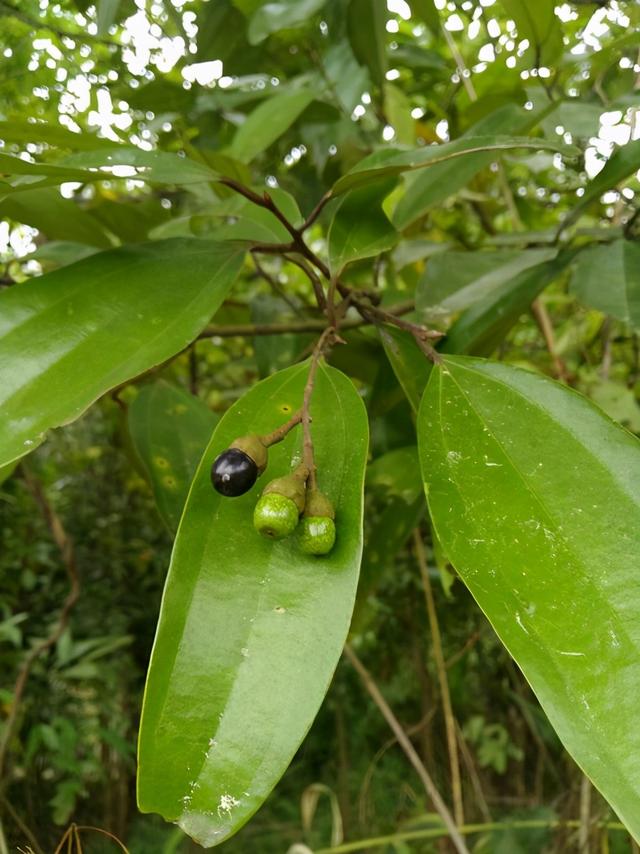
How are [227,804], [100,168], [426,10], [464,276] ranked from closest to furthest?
[227,804]
[100,168]
[464,276]
[426,10]

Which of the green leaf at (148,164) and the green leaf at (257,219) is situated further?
the green leaf at (257,219)

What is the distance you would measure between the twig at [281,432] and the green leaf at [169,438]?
0.63 feet

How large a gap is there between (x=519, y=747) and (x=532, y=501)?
4.77ft

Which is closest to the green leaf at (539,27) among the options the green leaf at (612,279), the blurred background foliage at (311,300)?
the blurred background foliage at (311,300)

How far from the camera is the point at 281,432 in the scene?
1.33 feet

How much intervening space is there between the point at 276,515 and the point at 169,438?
0.28 metres

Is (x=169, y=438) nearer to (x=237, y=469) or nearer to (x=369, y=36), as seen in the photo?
(x=237, y=469)

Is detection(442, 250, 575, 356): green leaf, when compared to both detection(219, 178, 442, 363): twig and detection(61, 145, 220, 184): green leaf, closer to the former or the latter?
detection(219, 178, 442, 363): twig

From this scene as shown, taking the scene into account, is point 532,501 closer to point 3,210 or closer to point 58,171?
point 58,171

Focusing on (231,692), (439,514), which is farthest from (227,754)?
(439,514)

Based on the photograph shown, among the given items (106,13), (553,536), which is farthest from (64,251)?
(553,536)

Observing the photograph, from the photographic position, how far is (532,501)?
385 millimetres

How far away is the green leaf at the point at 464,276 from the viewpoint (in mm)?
630

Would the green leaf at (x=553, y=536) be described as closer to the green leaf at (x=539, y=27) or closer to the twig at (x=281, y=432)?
the twig at (x=281, y=432)
